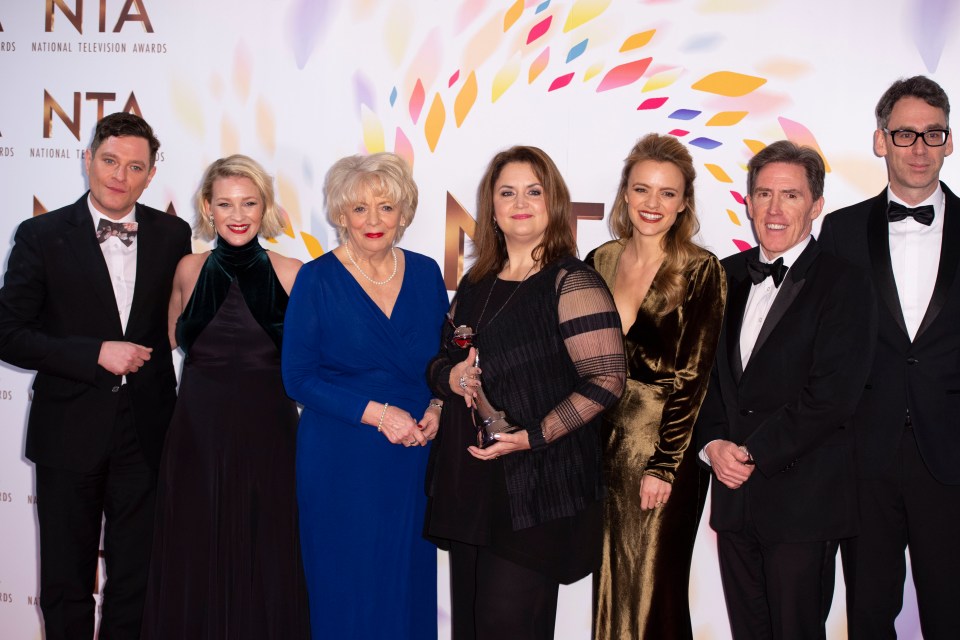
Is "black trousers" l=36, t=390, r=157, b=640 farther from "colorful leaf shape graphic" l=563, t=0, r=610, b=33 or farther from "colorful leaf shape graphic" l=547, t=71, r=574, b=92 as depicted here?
"colorful leaf shape graphic" l=563, t=0, r=610, b=33

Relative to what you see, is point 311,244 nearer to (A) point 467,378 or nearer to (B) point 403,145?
(B) point 403,145

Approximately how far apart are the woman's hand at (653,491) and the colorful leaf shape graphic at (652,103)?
1.63 m

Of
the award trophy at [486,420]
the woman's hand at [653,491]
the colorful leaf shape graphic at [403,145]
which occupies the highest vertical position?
the colorful leaf shape graphic at [403,145]

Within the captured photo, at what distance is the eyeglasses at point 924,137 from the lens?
8.76 feet

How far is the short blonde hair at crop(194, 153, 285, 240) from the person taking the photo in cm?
290

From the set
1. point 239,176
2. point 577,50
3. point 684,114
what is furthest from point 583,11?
point 239,176

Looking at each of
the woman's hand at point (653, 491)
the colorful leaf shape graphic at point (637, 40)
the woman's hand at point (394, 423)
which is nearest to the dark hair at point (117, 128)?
the woman's hand at point (394, 423)

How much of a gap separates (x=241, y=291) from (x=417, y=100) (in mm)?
1231

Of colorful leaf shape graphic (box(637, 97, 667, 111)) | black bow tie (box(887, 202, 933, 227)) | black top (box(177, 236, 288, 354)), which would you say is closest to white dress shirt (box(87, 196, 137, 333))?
black top (box(177, 236, 288, 354))

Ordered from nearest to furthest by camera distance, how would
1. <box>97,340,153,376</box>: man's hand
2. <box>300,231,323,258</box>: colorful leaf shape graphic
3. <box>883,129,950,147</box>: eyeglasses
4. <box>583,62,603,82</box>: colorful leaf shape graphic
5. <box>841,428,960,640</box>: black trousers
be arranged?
<box>841,428,960,640</box>: black trousers < <box>883,129,950,147</box>: eyeglasses < <box>97,340,153,376</box>: man's hand < <box>583,62,603,82</box>: colorful leaf shape graphic < <box>300,231,323,258</box>: colorful leaf shape graphic

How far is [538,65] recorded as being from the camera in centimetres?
338

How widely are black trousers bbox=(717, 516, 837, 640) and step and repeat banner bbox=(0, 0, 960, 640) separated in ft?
2.75

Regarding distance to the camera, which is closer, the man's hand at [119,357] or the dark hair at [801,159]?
the dark hair at [801,159]

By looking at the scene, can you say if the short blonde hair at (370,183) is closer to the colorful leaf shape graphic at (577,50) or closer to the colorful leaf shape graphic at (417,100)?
the colorful leaf shape graphic at (417,100)
